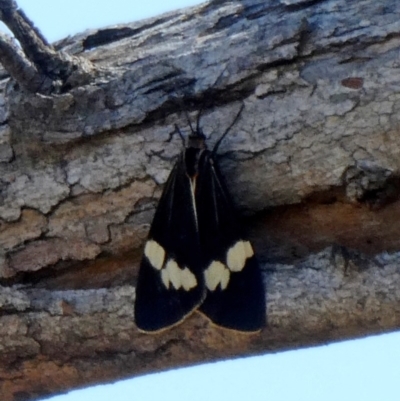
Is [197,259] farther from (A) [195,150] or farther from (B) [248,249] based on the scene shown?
(A) [195,150]

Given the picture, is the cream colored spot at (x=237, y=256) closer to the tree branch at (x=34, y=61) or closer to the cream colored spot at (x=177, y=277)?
the cream colored spot at (x=177, y=277)

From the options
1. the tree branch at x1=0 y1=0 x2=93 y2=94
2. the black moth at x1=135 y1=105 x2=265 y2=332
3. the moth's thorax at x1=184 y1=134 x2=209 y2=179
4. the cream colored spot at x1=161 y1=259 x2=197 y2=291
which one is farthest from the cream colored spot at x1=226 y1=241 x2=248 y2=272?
the tree branch at x1=0 y1=0 x2=93 y2=94

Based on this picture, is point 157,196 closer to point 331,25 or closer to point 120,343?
point 120,343

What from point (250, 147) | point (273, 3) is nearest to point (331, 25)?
point (273, 3)

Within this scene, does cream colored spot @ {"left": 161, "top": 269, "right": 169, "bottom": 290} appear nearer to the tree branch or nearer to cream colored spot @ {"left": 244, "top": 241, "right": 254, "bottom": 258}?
cream colored spot @ {"left": 244, "top": 241, "right": 254, "bottom": 258}

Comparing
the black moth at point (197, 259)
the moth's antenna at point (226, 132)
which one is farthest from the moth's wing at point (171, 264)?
the moth's antenna at point (226, 132)

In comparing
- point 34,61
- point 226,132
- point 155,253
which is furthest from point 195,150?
point 34,61
